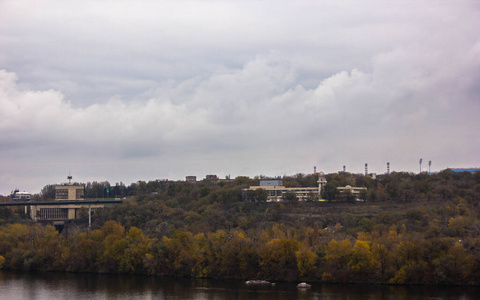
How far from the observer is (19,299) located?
4888 cm

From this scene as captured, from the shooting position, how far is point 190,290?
53.2m

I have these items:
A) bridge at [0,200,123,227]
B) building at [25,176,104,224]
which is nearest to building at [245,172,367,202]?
bridge at [0,200,123,227]

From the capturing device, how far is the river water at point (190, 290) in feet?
159

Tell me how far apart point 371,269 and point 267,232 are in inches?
777

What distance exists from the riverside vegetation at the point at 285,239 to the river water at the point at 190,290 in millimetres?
2191

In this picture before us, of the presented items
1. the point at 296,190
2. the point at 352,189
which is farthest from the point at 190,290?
the point at 296,190

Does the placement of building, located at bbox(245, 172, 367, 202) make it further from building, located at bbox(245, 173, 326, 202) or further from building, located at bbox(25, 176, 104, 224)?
building, located at bbox(25, 176, 104, 224)

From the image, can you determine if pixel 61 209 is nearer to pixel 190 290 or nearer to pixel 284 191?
pixel 284 191

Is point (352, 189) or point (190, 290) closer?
point (190, 290)

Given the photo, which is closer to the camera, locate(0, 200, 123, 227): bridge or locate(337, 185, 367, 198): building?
locate(337, 185, 367, 198): building

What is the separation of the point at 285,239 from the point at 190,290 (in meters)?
12.0

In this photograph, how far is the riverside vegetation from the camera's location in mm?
54125

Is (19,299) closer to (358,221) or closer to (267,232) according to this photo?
(267,232)

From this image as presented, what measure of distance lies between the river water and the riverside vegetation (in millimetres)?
2191
